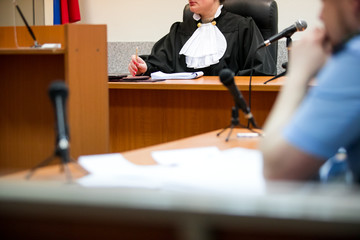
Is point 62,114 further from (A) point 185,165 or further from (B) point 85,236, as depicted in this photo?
(B) point 85,236

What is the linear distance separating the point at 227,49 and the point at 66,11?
2.00 meters

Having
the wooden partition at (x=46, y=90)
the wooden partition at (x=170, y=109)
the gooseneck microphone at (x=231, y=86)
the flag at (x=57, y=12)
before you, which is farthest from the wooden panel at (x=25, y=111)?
the flag at (x=57, y=12)

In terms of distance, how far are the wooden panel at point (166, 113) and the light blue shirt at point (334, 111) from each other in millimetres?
1755

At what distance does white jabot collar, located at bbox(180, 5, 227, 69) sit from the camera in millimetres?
3854

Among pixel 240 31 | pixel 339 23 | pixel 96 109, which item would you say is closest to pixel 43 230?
pixel 339 23

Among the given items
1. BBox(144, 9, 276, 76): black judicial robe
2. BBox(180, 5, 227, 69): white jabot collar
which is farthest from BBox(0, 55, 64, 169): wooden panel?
BBox(180, 5, 227, 69): white jabot collar

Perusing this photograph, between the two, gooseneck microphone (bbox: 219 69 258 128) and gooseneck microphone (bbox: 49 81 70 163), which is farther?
gooseneck microphone (bbox: 219 69 258 128)

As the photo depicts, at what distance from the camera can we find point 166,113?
2.69 m

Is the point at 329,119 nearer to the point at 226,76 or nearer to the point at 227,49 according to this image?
the point at 226,76

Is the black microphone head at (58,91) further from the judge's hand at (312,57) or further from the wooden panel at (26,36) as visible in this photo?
the wooden panel at (26,36)

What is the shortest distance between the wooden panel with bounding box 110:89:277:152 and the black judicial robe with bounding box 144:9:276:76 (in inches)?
39.4

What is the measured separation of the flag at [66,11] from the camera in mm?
5074

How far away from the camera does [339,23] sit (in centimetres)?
87

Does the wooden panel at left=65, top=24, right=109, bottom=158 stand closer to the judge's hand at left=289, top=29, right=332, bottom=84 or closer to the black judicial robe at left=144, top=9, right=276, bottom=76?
the judge's hand at left=289, top=29, right=332, bottom=84
